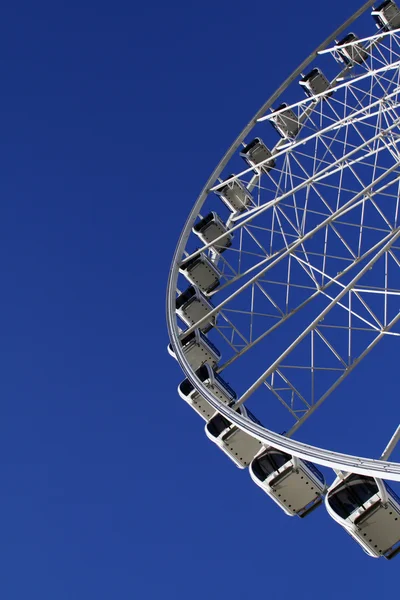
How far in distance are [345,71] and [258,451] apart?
15285mm

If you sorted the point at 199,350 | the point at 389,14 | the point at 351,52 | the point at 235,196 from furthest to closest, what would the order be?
1. the point at 389,14
2. the point at 351,52
3. the point at 235,196
4. the point at 199,350

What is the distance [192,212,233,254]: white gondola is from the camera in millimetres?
23391

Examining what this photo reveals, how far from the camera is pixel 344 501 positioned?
13875mm

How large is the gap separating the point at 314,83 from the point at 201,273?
372 inches

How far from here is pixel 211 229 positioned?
2367 centimetres

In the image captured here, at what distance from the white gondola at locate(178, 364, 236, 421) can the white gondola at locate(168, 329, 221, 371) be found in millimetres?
686

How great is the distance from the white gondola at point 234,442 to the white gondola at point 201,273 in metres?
5.60

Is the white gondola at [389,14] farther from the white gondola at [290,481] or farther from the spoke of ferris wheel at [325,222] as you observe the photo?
the white gondola at [290,481]

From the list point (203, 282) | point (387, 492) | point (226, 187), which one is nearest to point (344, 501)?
point (387, 492)

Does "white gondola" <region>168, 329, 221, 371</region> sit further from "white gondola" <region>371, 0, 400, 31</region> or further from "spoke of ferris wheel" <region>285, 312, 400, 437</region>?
"white gondola" <region>371, 0, 400, 31</region>

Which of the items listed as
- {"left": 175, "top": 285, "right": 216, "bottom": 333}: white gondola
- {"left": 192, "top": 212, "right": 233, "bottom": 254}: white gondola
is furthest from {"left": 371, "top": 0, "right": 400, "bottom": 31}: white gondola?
{"left": 175, "top": 285, "right": 216, "bottom": 333}: white gondola

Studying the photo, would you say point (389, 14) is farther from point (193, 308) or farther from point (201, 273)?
point (193, 308)

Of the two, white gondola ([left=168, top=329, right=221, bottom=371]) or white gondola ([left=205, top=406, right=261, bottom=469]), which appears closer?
white gondola ([left=205, top=406, right=261, bottom=469])

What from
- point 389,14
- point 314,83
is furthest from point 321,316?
point 389,14
